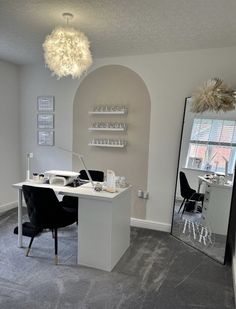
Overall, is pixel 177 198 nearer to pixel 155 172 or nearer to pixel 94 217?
pixel 155 172

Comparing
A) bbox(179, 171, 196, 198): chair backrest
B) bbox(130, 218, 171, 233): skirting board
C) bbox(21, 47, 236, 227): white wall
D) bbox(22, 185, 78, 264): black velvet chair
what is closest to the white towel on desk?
bbox(22, 185, 78, 264): black velvet chair

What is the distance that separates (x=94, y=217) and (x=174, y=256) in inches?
46.6

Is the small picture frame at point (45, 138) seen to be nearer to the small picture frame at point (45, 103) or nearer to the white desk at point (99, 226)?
the small picture frame at point (45, 103)

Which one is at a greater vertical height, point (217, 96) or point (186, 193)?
point (217, 96)

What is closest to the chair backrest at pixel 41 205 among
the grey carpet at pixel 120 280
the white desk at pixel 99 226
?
the white desk at pixel 99 226

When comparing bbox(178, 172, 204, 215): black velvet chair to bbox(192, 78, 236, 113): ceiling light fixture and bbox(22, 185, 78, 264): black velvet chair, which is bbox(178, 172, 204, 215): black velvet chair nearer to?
bbox(192, 78, 236, 113): ceiling light fixture

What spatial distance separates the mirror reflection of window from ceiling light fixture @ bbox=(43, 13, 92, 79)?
183 centimetres

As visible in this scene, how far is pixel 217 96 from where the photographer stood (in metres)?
3.09

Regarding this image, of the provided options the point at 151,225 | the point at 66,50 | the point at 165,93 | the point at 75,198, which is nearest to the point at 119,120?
the point at 165,93

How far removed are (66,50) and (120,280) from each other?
90.5 inches

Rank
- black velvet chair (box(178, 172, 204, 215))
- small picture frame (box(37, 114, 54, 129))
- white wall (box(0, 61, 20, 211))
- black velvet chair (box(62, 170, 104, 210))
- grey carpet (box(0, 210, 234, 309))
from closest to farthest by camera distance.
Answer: grey carpet (box(0, 210, 234, 309)), black velvet chair (box(178, 172, 204, 215)), black velvet chair (box(62, 170, 104, 210)), white wall (box(0, 61, 20, 211)), small picture frame (box(37, 114, 54, 129))

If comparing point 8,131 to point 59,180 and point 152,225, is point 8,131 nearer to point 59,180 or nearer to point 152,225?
point 59,180

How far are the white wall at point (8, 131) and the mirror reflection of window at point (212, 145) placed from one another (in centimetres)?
318

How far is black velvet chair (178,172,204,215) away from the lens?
3379 mm
